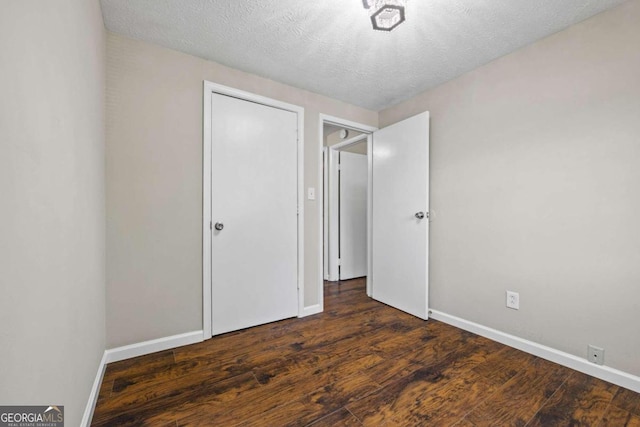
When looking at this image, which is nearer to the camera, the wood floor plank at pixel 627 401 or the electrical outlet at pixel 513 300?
the wood floor plank at pixel 627 401

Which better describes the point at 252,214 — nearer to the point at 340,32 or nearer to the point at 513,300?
the point at 340,32

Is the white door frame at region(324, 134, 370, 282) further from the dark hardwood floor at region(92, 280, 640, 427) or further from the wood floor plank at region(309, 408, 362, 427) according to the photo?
the wood floor plank at region(309, 408, 362, 427)

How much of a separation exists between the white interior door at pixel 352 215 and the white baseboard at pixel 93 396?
2.84 metres

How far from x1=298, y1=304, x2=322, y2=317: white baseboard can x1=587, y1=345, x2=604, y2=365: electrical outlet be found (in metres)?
2.00

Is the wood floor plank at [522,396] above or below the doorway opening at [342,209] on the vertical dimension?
below

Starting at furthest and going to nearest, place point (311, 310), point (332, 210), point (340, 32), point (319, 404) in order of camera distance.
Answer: point (332, 210) < point (311, 310) < point (340, 32) < point (319, 404)

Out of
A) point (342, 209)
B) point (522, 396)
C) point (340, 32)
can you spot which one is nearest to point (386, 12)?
point (340, 32)

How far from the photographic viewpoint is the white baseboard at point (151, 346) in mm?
1761

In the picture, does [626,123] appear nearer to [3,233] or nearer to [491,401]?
[491,401]

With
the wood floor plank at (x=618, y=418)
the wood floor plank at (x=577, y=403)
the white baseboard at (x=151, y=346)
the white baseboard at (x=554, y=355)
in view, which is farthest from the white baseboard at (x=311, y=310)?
the wood floor plank at (x=618, y=418)

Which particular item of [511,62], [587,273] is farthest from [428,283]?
[511,62]

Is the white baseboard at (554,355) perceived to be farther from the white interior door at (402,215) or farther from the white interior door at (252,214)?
the white interior door at (252,214)

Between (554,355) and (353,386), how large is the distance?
144 cm

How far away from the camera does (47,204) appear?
794 millimetres
